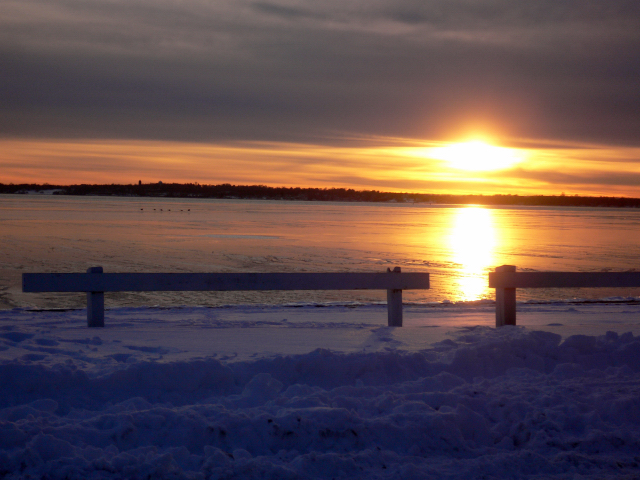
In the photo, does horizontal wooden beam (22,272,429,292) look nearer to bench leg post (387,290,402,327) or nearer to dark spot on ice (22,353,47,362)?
bench leg post (387,290,402,327)

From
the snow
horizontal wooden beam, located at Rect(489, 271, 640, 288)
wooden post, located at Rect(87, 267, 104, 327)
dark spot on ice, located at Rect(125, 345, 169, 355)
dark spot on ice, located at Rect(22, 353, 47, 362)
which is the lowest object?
the snow

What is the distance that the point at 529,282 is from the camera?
8.33 m

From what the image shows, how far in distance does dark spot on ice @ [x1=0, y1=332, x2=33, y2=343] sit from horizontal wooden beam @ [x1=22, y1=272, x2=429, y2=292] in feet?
2.92

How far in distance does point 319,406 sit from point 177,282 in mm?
3802

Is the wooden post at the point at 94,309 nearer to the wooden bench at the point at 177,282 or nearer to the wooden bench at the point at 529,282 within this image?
the wooden bench at the point at 177,282

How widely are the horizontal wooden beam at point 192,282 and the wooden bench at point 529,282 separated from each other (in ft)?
5.03

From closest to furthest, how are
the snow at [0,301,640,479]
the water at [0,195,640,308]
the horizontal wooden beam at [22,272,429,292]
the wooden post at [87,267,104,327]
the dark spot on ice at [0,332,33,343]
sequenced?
the snow at [0,301,640,479], the dark spot on ice at [0,332,33,343], the horizontal wooden beam at [22,272,429,292], the wooden post at [87,267,104,327], the water at [0,195,640,308]

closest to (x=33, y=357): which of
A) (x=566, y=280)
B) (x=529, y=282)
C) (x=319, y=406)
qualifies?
(x=319, y=406)

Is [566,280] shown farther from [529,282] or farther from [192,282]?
[192,282]

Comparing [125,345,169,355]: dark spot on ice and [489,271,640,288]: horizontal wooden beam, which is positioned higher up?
[489,271,640,288]: horizontal wooden beam

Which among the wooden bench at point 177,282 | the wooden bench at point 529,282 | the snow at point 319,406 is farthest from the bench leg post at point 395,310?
the wooden bench at point 529,282

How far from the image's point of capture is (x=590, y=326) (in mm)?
8445

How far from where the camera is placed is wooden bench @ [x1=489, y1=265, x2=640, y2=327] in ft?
26.9

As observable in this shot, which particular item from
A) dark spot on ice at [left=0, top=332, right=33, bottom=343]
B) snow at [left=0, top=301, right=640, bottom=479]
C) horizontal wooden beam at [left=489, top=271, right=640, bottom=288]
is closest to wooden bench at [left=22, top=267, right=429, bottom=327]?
snow at [left=0, top=301, right=640, bottom=479]
